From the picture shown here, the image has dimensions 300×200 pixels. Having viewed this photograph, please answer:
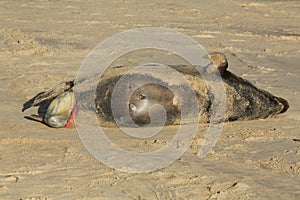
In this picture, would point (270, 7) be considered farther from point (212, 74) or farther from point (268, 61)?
point (212, 74)

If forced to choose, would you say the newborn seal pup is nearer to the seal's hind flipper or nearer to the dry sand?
the seal's hind flipper

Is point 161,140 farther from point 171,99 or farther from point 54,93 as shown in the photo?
point 54,93

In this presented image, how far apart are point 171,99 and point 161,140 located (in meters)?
0.47

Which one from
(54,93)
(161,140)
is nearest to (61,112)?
(54,93)

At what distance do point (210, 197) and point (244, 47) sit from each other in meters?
4.99

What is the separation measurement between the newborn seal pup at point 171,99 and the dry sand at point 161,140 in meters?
0.12

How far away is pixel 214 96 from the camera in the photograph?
6.18 m

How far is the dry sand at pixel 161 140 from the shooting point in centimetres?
472

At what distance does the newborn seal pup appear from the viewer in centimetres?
597

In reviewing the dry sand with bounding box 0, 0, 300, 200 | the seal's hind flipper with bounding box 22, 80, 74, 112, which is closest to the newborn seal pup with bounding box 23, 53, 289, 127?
the seal's hind flipper with bounding box 22, 80, 74, 112

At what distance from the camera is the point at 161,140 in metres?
5.75

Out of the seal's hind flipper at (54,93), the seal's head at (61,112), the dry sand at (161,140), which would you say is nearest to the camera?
the dry sand at (161,140)

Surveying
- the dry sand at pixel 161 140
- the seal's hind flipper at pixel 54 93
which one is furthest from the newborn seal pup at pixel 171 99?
the dry sand at pixel 161 140

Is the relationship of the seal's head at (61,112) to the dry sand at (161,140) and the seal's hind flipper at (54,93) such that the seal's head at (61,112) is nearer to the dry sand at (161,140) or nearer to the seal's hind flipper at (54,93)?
the dry sand at (161,140)
